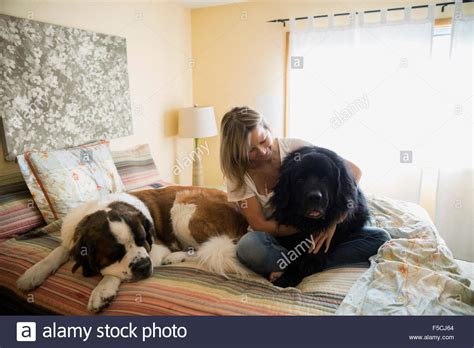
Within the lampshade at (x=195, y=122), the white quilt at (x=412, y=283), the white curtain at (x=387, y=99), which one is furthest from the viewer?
the lampshade at (x=195, y=122)

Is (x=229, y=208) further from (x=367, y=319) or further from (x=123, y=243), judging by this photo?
(x=367, y=319)

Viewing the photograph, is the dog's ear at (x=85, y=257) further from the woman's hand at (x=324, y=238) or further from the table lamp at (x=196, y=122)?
the table lamp at (x=196, y=122)

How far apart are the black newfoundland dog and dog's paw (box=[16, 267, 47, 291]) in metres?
0.92

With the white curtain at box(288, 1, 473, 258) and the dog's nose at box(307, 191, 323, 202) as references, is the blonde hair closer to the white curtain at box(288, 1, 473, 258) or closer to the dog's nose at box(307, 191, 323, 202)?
the dog's nose at box(307, 191, 323, 202)

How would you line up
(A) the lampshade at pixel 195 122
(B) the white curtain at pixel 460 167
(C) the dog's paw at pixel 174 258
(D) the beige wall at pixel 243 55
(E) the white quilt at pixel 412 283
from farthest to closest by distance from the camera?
(D) the beige wall at pixel 243 55 → (A) the lampshade at pixel 195 122 → (B) the white curtain at pixel 460 167 → (C) the dog's paw at pixel 174 258 → (E) the white quilt at pixel 412 283

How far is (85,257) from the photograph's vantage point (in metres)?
1.21

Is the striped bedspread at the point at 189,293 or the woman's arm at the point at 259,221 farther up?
the woman's arm at the point at 259,221

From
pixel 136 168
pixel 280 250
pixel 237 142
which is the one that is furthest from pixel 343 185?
pixel 136 168

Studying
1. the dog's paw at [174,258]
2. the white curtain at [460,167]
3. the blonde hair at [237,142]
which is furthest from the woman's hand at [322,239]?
the white curtain at [460,167]

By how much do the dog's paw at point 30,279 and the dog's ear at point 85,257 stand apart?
0.15 metres

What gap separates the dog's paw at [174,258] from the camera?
142 cm

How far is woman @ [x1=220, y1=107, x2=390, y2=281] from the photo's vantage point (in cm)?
131

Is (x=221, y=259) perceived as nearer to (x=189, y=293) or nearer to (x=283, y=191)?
(x=189, y=293)

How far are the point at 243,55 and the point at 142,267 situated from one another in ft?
8.65
